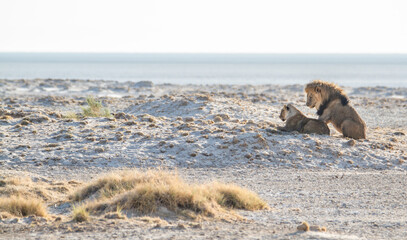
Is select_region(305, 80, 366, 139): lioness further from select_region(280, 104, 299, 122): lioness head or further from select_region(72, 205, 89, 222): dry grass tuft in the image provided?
select_region(72, 205, 89, 222): dry grass tuft

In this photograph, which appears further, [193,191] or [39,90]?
[39,90]

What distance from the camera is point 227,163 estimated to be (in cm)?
1405

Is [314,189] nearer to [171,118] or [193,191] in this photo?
[193,191]

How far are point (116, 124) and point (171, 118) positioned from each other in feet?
8.28

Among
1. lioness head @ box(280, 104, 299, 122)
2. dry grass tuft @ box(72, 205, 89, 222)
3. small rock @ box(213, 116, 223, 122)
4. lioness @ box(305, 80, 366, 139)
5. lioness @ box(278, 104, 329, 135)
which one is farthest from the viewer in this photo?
small rock @ box(213, 116, 223, 122)

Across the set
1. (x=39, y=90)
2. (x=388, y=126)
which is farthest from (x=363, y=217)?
(x=39, y=90)

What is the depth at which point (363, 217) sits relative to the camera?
930cm

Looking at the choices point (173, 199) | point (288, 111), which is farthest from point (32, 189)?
point (288, 111)

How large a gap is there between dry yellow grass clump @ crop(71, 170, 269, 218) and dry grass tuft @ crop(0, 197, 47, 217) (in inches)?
29.8

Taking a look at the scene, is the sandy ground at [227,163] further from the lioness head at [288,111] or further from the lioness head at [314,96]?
the lioness head at [314,96]

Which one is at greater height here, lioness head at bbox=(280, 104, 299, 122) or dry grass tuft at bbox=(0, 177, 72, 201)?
lioness head at bbox=(280, 104, 299, 122)

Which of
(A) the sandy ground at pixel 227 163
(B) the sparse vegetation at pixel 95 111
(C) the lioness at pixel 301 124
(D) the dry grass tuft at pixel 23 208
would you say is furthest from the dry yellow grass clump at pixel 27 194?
(B) the sparse vegetation at pixel 95 111

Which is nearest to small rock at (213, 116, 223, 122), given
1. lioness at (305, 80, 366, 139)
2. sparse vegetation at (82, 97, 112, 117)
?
lioness at (305, 80, 366, 139)

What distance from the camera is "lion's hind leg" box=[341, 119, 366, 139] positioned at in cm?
1548
